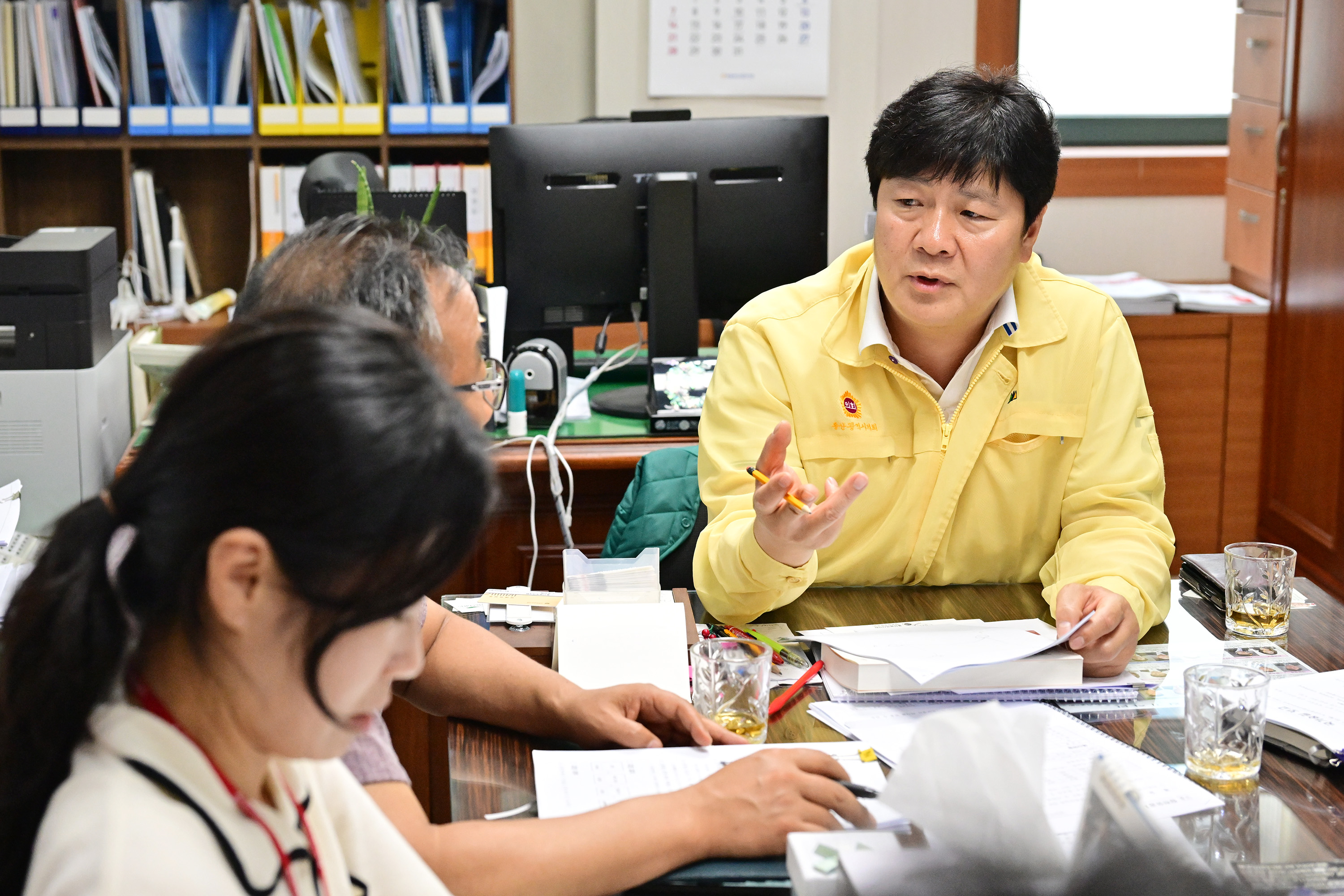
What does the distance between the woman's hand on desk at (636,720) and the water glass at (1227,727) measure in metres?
0.40

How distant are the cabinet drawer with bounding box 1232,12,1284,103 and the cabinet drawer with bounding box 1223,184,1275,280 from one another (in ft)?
0.90

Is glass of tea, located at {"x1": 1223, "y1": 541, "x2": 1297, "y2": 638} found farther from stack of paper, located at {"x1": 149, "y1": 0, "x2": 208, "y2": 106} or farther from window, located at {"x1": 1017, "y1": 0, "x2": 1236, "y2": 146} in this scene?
stack of paper, located at {"x1": 149, "y1": 0, "x2": 208, "y2": 106}

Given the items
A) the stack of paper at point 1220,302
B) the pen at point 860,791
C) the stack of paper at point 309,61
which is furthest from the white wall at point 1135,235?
the pen at point 860,791

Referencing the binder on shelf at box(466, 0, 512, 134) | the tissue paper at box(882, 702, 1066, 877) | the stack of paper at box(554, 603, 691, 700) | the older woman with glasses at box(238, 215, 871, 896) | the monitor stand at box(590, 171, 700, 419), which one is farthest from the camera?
the binder on shelf at box(466, 0, 512, 134)

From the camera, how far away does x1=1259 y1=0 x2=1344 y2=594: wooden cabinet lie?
132 inches

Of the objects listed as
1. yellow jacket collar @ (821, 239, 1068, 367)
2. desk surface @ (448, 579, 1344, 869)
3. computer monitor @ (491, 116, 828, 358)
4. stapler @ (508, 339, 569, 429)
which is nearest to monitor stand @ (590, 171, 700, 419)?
computer monitor @ (491, 116, 828, 358)

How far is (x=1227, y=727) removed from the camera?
3.84 feet

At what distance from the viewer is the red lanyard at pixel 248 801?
738 millimetres

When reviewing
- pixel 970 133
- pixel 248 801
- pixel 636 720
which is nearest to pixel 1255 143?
Answer: pixel 970 133

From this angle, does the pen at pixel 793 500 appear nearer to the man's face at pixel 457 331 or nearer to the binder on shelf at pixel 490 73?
the man's face at pixel 457 331

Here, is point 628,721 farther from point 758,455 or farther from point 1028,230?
point 1028,230

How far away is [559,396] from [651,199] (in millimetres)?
423

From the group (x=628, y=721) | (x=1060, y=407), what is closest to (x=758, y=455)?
(x=1060, y=407)

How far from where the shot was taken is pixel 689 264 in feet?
8.57
